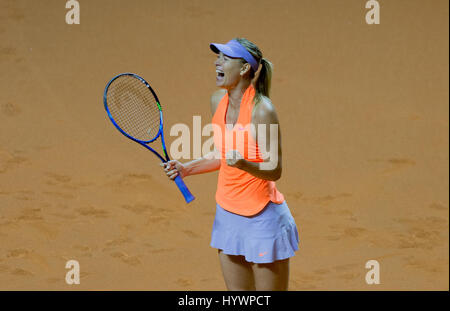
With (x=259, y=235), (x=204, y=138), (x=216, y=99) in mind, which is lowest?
(x=259, y=235)

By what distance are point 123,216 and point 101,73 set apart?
204 cm

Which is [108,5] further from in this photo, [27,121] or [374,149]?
[374,149]

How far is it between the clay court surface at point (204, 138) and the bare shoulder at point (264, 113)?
2.41 m

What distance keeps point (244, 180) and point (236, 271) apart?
439mm

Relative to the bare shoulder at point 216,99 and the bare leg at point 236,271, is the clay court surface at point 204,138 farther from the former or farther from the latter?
the bare shoulder at point 216,99

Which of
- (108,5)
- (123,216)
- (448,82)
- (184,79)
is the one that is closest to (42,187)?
(123,216)

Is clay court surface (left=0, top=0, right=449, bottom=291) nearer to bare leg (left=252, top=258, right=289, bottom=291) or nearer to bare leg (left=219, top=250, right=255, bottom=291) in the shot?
bare leg (left=219, top=250, right=255, bottom=291)

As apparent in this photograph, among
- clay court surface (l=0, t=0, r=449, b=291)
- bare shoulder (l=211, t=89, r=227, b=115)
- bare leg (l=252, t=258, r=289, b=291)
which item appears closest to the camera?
bare leg (l=252, t=258, r=289, b=291)

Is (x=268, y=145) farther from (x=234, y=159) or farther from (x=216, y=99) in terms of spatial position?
(x=216, y=99)

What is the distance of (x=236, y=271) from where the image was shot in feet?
10.6

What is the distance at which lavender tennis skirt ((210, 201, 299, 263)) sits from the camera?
10.2 feet

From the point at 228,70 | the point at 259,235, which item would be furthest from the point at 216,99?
the point at 259,235

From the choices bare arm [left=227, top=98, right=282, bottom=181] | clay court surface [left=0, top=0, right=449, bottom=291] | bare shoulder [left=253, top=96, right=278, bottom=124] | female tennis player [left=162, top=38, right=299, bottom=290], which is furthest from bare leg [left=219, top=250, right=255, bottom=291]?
clay court surface [left=0, top=0, right=449, bottom=291]

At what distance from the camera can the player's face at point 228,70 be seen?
3162 mm
